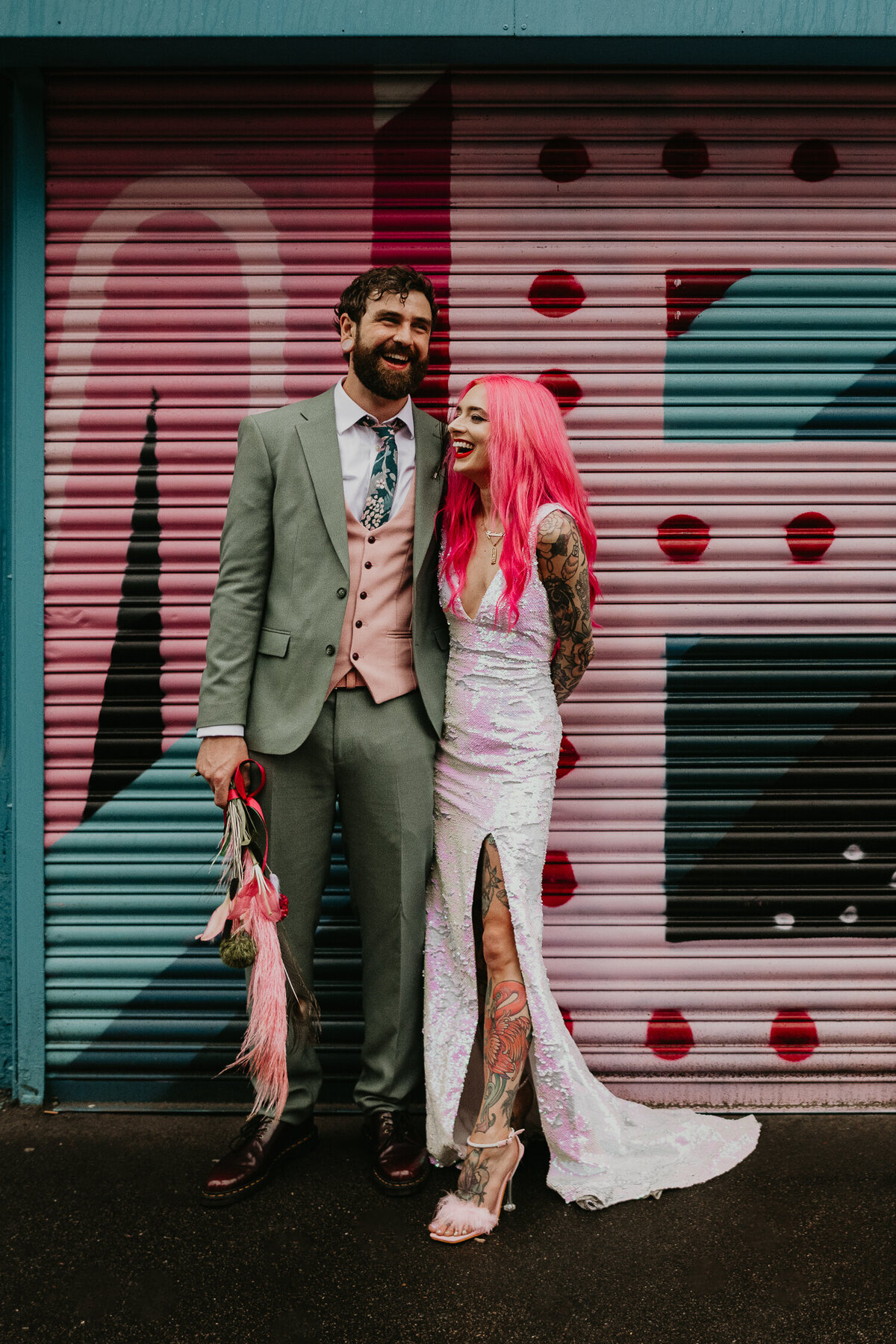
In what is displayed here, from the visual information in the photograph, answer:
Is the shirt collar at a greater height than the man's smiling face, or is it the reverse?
the man's smiling face

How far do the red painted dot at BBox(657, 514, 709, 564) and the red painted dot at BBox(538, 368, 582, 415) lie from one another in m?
0.54

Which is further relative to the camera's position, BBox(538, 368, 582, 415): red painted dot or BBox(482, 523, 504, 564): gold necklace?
BBox(538, 368, 582, 415): red painted dot

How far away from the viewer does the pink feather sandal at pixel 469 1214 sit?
2.55 m

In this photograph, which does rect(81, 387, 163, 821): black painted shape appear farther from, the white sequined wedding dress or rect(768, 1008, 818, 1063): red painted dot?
rect(768, 1008, 818, 1063): red painted dot

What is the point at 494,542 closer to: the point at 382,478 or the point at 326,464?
the point at 382,478

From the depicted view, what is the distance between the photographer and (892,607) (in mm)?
3416

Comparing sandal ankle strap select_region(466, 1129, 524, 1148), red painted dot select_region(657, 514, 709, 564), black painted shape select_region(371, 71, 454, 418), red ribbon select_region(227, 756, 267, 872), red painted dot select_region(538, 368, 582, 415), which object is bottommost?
sandal ankle strap select_region(466, 1129, 524, 1148)

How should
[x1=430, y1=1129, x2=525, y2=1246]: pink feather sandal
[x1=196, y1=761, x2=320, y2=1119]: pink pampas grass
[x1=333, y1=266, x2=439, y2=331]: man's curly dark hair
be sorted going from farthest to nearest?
[x1=333, y1=266, x2=439, y2=331]: man's curly dark hair < [x1=196, y1=761, x2=320, y2=1119]: pink pampas grass < [x1=430, y1=1129, x2=525, y2=1246]: pink feather sandal

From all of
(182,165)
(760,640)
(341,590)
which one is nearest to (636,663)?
(760,640)

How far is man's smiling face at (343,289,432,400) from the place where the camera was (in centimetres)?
276

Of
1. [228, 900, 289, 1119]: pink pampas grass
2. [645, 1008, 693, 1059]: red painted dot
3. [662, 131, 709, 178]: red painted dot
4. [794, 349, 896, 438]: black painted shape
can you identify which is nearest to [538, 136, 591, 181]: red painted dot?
[662, 131, 709, 178]: red painted dot

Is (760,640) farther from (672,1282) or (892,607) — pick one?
(672,1282)

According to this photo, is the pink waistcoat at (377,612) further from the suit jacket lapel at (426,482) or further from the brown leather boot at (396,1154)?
the brown leather boot at (396,1154)

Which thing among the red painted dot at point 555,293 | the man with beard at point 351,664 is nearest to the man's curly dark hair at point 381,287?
the man with beard at point 351,664
